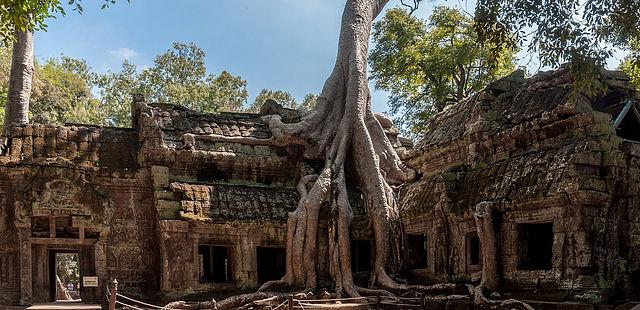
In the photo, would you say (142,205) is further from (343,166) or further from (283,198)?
(343,166)

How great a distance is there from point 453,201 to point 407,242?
6.75ft

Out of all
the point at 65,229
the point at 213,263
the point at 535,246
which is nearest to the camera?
the point at 535,246

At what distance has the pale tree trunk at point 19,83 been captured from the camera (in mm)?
15906

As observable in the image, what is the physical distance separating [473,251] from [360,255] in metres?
3.37

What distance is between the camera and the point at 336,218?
41.5 feet

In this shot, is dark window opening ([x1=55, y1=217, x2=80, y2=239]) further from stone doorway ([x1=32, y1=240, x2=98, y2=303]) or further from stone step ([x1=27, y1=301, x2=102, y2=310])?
stone step ([x1=27, y1=301, x2=102, y2=310])

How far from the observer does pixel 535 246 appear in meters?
10.0

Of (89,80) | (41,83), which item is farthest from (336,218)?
(89,80)

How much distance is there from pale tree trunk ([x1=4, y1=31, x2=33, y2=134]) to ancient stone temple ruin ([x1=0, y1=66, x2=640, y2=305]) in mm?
3974

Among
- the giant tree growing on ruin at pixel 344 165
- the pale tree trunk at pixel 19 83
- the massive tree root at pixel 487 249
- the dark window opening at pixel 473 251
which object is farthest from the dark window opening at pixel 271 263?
the pale tree trunk at pixel 19 83

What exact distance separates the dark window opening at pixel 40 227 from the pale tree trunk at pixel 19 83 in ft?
16.9

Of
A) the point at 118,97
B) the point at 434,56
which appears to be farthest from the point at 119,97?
the point at 434,56

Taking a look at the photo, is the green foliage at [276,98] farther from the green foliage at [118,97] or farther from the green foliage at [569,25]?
the green foliage at [569,25]

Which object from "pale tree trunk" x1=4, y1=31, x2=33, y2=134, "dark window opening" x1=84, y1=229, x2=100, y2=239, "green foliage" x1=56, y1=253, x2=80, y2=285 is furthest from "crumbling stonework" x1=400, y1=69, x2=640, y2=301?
"green foliage" x1=56, y1=253, x2=80, y2=285
